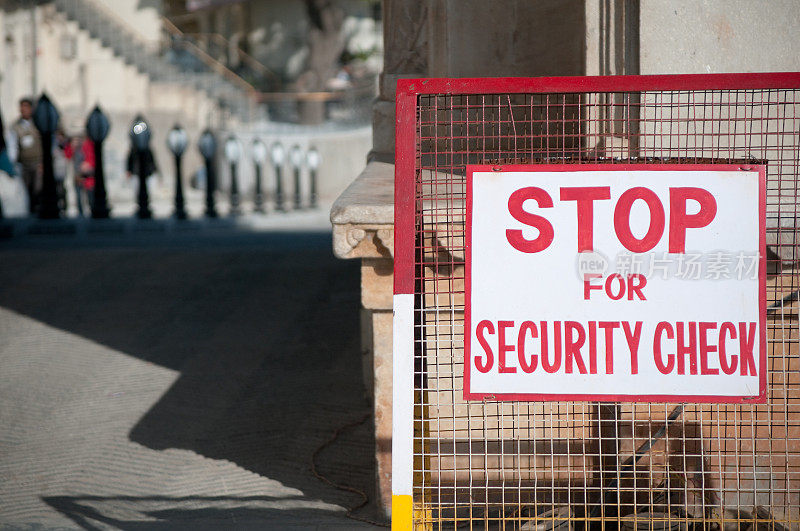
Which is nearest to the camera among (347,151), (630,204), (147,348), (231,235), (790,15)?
(630,204)

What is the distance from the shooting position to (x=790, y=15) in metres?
4.93

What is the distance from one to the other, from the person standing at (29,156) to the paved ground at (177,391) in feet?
16.0

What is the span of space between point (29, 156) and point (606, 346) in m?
12.9

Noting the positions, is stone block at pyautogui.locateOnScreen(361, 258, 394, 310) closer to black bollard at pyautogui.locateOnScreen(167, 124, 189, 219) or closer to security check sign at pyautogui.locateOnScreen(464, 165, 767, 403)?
security check sign at pyautogui.locateOnScreen(464, 165, 767, 403)

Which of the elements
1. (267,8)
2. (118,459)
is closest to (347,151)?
(267,8)

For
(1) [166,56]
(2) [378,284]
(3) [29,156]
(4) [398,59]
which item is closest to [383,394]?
(2) [378,284]

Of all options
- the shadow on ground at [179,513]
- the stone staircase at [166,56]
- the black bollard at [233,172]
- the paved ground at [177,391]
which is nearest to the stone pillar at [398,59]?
the paved ground at [177,391]

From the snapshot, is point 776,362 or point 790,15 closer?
point 776,362

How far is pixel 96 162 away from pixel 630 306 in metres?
9.82

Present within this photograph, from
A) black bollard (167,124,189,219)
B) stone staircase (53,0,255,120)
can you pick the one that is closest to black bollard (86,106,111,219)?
black bollard (167,124,189,219)

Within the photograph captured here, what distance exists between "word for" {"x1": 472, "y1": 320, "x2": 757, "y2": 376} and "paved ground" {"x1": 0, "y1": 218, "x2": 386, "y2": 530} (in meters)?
1.69

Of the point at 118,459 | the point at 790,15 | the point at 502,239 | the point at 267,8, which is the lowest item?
the point at 118,459

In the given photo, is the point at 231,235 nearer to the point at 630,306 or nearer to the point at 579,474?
the point at 579,474

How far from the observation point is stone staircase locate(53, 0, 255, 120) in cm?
2688
